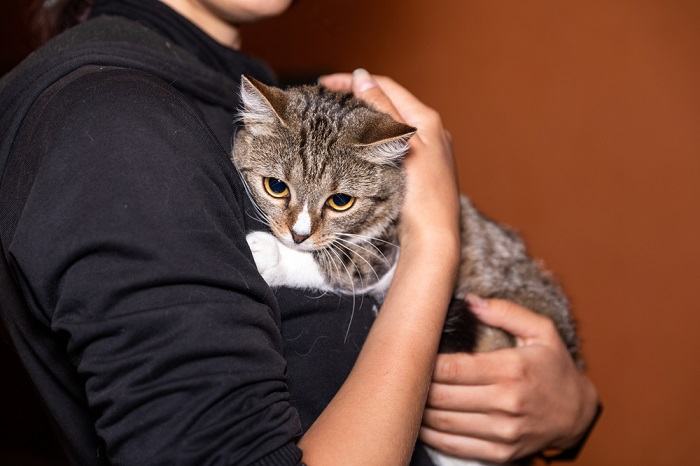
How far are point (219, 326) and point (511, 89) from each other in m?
3.18

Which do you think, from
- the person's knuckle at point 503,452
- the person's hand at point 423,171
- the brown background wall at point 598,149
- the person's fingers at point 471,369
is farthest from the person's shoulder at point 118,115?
the brown background wall at point 598,149

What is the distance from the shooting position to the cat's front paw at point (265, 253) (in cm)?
142

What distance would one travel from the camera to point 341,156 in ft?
5.17

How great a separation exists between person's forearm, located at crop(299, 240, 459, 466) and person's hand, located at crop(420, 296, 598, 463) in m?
0.30

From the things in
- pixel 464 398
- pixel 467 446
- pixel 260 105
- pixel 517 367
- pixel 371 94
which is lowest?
pixel 467 446

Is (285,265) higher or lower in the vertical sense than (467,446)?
higher

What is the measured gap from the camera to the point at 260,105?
4.96 ft

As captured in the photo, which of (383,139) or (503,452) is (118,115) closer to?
(383,139)

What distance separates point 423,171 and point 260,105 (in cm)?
44

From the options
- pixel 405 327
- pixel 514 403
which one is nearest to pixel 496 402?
pixel 514 403

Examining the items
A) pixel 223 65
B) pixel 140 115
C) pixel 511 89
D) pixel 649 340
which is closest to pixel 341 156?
pixel 223 65

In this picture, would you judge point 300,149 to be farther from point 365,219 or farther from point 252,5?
point 252,5

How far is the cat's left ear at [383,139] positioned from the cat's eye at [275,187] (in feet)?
0.70

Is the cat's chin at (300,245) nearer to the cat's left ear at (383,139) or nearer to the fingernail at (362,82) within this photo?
the cat's left ear at (383,139)
